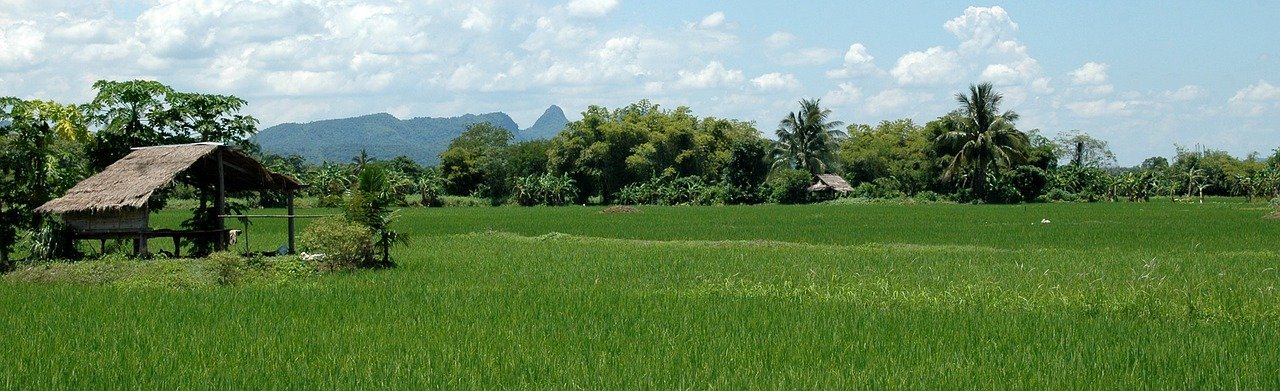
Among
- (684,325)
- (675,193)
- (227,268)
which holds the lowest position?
(684,325)

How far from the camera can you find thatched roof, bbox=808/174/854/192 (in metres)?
50.8

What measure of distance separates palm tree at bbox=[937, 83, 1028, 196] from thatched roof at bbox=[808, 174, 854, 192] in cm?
518

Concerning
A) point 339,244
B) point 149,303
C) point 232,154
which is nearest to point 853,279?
point 339,244

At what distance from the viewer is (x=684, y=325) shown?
26.9 feet

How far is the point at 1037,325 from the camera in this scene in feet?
26.3

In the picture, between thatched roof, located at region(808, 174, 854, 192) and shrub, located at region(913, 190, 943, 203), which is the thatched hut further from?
shrub, located at region(913, 190, 943, 203)

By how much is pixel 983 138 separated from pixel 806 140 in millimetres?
9396

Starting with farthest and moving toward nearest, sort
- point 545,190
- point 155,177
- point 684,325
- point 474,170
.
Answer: point 474,170 → point 545,190 → point 155,177 → point 684,325

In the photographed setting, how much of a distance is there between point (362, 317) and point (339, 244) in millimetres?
4638

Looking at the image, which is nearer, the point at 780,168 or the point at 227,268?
the point at 227,268

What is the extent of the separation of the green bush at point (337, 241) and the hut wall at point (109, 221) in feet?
8.09

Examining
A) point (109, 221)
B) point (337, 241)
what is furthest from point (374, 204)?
point (109, 221)

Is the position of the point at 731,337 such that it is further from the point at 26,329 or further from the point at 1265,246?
the point at 1265,246

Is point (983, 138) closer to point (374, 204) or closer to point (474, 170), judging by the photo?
point (474, 170)
